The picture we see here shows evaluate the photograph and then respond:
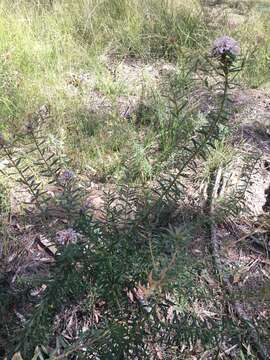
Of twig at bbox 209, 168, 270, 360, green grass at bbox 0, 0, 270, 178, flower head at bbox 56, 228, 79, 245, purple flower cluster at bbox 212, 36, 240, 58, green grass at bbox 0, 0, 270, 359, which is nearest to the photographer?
purple flower cluster at bbox 212, 36, 240, 58

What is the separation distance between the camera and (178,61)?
392 cm

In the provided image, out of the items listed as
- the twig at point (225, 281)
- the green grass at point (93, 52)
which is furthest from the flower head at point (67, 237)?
the green grass at point (93, 52)

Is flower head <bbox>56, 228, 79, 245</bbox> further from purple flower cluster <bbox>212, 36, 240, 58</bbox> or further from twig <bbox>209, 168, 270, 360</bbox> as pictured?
purple flower cluster <bbox>212, 36, 240, 58</bbox>

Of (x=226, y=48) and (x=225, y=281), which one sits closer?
(x=226, y=48)

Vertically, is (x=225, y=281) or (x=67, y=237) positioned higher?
(x=67, y=237)

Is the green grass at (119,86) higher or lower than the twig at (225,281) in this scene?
higher

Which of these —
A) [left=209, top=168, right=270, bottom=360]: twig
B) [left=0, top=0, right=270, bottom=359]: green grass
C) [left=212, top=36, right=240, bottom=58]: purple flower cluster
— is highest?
[left=212, top=36, right=240, bottom=58]: purple flower cluster

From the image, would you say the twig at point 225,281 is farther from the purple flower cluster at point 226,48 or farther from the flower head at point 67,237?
the purple flower cluster at point 226,48

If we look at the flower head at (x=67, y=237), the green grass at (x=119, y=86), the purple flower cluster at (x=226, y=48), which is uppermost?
the purple flower cluster at (x=226, y=48)

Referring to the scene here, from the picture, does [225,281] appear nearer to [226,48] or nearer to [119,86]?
[226,48]

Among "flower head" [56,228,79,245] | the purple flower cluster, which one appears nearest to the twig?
"flower head" [56,228,79,245]

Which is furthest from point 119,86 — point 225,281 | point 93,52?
point 225,281

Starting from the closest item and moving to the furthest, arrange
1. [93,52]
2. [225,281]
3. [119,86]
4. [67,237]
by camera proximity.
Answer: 1. [67,237]
2. [225,281]
3. [119,86]
4. [93,52]

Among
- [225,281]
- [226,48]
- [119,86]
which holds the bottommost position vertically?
[225,281]
